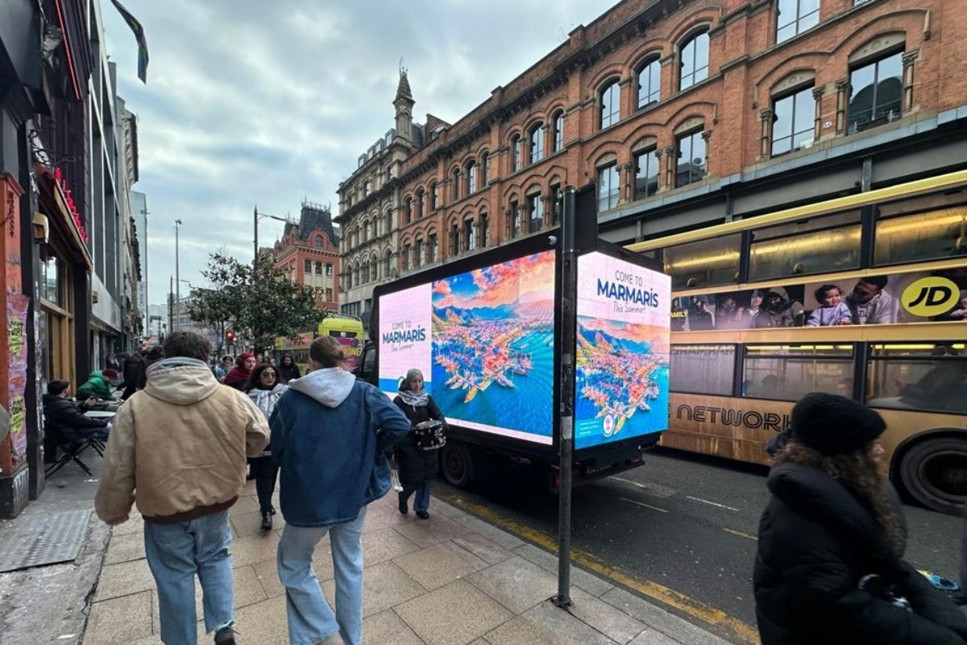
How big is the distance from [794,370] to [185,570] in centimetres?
811

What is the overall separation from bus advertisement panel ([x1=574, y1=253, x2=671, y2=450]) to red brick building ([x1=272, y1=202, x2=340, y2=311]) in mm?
51527

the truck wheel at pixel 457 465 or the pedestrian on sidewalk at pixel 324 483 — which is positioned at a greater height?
the pedestrian on sidewalk at pixel 324 483

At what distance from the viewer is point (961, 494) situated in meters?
5.60

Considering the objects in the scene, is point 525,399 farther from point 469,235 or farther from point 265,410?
point 469,235

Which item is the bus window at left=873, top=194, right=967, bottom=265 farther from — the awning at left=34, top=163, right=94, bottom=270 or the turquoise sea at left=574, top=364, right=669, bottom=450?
the awning at left=34, top=163, right=94, bottom=270

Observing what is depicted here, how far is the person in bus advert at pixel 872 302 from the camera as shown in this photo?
610 centimetres

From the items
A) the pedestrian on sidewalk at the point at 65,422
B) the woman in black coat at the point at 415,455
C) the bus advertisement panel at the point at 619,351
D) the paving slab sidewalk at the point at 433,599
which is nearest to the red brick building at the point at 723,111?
the bus advertisement panel at the point at 619,351

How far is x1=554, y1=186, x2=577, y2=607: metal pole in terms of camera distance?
9.88 feet

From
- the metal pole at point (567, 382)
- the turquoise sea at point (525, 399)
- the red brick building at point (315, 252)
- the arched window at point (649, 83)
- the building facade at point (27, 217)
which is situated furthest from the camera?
the red brick building at point (315, 252)

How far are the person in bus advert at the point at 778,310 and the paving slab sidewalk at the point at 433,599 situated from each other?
574 cm

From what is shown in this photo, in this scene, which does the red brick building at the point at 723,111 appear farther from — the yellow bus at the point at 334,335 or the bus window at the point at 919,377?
the yellow bus at the point at 334,335

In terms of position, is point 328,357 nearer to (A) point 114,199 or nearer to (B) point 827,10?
(B) point 827,10

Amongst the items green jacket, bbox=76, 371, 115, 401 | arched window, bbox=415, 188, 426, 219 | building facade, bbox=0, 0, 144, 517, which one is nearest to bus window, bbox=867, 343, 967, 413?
building facade, bbox=0, 0, 144, 517

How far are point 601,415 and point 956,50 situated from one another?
13.3 metres
